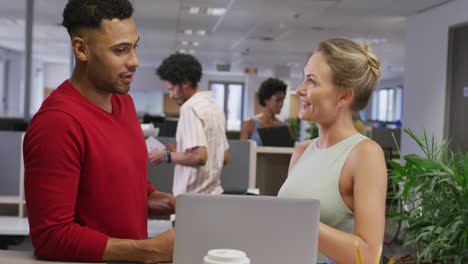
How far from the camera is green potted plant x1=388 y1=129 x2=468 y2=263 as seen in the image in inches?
41.8

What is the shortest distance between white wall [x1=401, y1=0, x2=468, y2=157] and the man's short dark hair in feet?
15.0

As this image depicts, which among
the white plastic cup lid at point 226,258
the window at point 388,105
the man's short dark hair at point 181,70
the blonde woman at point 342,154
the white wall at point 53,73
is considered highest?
the white wall at point 53,73

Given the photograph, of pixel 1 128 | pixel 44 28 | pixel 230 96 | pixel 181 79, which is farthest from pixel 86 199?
pixel 230 96

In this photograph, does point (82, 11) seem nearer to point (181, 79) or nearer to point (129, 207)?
point (129, 207)

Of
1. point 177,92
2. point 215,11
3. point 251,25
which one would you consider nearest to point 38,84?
point 251,25

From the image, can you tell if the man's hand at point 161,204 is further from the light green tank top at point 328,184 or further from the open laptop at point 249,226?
the open laptop at point 249,226

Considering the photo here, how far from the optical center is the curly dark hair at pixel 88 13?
1.35m

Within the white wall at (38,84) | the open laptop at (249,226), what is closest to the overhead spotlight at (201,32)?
the open laptop at (249,226)

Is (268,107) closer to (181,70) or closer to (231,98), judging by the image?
(181,70)

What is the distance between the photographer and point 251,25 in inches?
390

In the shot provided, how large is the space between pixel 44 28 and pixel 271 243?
39.2ft

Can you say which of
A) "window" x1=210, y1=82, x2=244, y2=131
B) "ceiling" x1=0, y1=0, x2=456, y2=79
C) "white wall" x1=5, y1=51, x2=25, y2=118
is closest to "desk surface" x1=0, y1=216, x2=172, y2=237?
"ceiling" x1=0, y1=0, x2=456, y2=79

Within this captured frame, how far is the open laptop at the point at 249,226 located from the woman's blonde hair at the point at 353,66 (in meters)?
0.60

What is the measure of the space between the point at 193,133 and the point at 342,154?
1468 mm
